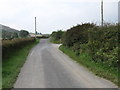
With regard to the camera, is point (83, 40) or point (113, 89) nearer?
point (113, 89)

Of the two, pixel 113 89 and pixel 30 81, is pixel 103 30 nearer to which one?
pixel 30 81

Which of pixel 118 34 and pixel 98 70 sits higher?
pixel 118 34

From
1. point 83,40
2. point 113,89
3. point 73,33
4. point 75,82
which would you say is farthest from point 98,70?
point 73,33

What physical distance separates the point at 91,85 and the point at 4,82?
148 inches

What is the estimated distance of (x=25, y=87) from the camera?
11.0m

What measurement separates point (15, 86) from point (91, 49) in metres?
9.30

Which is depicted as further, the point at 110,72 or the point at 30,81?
the point at 110,72

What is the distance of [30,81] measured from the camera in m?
12.4

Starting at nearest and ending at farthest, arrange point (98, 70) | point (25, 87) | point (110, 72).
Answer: point (25, 87) → point (110, 72) → point (98, 70)

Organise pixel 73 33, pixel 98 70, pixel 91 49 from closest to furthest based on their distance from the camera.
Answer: pixel 98 70
pixel 91 49
pixel 73 33

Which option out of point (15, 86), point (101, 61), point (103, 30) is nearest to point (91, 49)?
point (103, 30)

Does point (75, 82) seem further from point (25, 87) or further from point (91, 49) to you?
point (91, 49)

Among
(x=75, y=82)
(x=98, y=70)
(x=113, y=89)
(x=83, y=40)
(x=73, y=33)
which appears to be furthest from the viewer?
(x=73, y=33)

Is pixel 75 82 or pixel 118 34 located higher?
pixel 118 34
